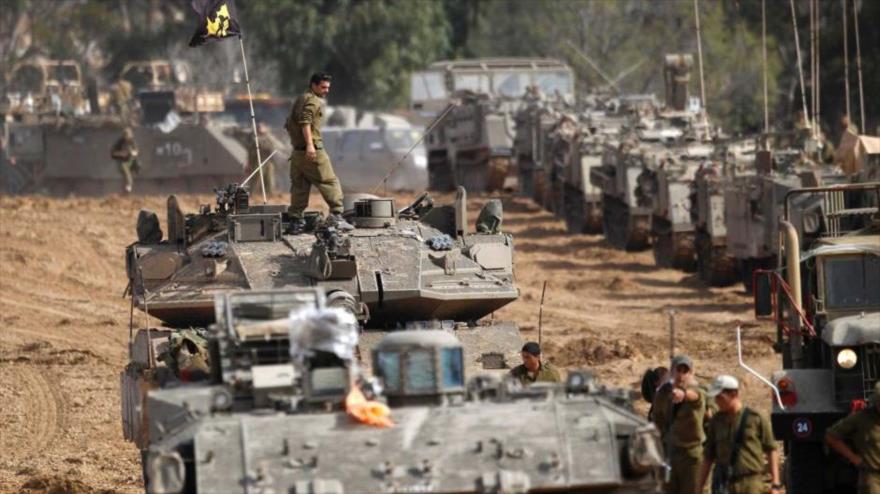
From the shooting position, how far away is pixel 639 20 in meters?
61.2

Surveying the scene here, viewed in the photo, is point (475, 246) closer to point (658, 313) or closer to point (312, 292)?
point (312, 292)

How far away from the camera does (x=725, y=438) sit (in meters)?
12.2

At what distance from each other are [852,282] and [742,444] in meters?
2.79

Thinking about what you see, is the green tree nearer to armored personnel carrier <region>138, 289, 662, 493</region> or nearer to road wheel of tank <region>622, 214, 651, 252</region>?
road wheel of tank <region>622, 214, 651, 252</region>

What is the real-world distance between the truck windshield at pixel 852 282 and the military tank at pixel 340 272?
2.04 metres

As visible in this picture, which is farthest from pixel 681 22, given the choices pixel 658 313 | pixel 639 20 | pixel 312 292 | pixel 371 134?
pixel 312 292

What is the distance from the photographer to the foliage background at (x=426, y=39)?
56.3 metres

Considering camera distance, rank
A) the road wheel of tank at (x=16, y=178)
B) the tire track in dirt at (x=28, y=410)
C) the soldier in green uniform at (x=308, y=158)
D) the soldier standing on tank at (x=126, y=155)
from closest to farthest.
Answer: the soldier in green uniform at (x=308, y=158)
the tire track in dirt at (x=28, y=410)
the soldier standing on tank at (x=126, y=155)
the road wheel of tank at (x=16, y=178)

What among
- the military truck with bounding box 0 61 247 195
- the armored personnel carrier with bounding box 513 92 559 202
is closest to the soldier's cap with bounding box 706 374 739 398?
the armored personnel carrier with bounding box 513 92 559 202

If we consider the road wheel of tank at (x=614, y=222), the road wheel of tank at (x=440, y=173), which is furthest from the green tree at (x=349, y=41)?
the road wheel of tank at (x=614, y=222)

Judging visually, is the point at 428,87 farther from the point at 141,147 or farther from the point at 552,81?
the point at 141,147

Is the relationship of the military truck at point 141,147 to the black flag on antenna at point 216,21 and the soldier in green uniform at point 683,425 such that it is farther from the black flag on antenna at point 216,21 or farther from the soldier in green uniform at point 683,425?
the soldier in green uniform at point 683,425

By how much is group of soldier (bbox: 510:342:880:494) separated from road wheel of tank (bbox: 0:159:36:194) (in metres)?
32.1

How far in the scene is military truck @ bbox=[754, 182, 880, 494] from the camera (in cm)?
1356
